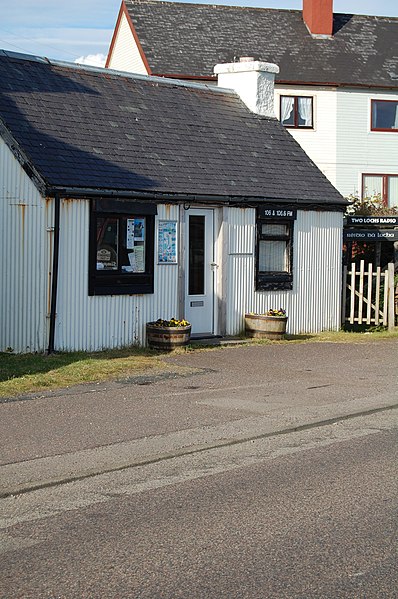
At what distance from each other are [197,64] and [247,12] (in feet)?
16.9

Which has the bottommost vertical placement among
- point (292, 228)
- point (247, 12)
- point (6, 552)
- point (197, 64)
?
point (6, 552)

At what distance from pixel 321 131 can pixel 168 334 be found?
2142 centimetres

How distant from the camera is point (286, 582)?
5.87 m

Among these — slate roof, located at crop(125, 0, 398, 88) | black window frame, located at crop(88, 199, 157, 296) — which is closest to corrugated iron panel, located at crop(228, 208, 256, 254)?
black window frame, located at crop(88, 199, 157, 296)

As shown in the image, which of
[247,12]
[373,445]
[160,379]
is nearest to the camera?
[373,445]

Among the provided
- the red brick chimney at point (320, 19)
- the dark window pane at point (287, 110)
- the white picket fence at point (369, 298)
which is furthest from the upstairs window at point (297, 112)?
the white picket fence at point (369, 298)

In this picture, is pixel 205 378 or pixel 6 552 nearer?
pixel 6 552

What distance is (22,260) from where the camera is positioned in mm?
17031

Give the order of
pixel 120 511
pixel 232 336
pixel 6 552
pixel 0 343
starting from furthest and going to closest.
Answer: pixel 232 336, pixel 0 343, pixel 120 511, pixel 6 552

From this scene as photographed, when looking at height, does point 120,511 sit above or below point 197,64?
below

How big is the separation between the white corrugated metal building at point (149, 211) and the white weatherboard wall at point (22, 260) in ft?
0.08

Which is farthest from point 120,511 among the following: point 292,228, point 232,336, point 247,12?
point 247,12

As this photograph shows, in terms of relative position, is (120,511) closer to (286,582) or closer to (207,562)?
(207,562)

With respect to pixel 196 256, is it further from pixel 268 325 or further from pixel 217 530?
pixel 217 530
